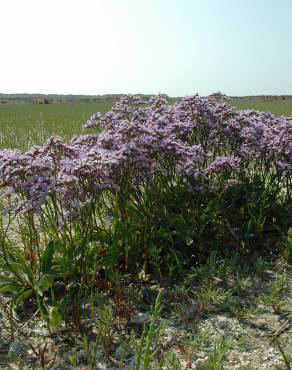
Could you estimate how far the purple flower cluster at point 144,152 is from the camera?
12.9ft

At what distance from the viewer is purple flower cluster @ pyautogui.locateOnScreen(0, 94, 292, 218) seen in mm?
3941

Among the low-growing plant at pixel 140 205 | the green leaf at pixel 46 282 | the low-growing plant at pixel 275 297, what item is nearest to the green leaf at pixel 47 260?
the low-growing plant at pixel 140 205

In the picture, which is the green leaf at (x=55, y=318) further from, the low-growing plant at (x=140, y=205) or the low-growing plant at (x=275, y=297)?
the low-growing plant at (x=275, y=297)

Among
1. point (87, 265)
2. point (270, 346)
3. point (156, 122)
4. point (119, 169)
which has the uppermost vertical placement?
point (156, 122)

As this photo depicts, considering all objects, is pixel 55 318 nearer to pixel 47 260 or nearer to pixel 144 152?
pixel 47 260

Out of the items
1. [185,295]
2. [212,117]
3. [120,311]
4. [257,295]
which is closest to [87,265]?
[120,311]

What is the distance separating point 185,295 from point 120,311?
27.1 inches

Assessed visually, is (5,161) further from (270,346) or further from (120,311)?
(270,346)

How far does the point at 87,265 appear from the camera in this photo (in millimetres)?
4242

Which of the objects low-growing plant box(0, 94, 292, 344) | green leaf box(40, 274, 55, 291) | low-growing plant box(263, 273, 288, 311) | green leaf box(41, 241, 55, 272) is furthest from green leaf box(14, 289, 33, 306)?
low-growing plant box(263, 273, 288, 311)

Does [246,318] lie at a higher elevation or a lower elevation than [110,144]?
lower

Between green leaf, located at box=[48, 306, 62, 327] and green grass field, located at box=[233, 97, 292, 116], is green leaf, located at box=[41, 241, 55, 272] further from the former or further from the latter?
green grass field, located at box=[233, 97, 292, 116]

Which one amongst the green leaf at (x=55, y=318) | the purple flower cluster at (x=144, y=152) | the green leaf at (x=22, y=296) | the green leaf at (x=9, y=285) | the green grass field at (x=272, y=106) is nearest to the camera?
the green leaf at (x=55, y=318)

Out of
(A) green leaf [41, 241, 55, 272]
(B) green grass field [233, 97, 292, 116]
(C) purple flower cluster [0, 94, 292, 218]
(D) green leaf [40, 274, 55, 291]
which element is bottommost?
(D) green leaf [40, 274, 55, 291]
